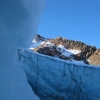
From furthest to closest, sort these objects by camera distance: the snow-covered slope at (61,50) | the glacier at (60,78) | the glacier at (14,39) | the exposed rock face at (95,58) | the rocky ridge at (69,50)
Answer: the snow-covered slope at (61,50) < the rocky ridge at (69,50) < the exposed rock face at (95,58) < the glacier at (60,78) < the glacier at (14,39)

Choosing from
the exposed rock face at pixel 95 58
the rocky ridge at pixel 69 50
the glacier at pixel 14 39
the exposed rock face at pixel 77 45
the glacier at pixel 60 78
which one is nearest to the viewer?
the glacier at pixel 14 39

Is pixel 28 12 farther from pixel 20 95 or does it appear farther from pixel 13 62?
pixel 20 95

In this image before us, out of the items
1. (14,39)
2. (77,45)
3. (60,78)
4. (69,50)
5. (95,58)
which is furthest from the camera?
(77,45)

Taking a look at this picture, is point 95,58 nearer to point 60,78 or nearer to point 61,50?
point 61,50

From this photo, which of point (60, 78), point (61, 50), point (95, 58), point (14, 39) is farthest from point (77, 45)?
point (14, 39)

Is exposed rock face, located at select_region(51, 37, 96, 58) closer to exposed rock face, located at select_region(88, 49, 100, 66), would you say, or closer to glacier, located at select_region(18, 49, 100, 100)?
exposed rock face, located at select_region(88, 49, 100, 66)

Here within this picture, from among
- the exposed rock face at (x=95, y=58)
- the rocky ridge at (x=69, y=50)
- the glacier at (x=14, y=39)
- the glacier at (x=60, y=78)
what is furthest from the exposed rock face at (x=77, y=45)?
the glacier at (x=14, y=39)

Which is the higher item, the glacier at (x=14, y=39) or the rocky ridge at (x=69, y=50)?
the glacier at (x=14, y=39)

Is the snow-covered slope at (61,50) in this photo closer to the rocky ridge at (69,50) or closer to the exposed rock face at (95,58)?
the rocky ridge at (69,50)
